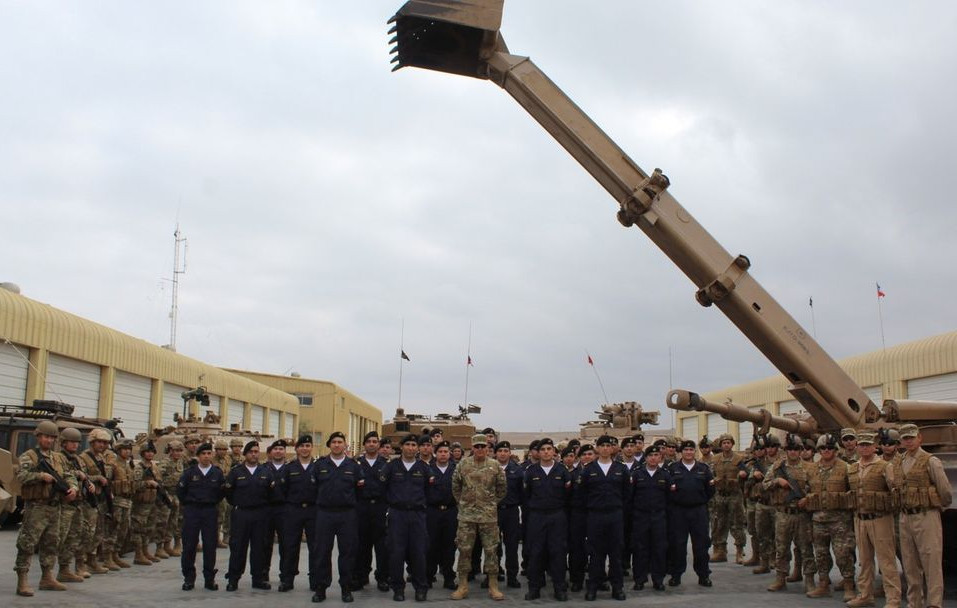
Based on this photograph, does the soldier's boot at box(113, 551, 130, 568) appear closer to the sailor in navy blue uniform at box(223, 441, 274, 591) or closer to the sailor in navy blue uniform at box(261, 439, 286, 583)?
the sailor in navy blue uniform at box(223, 441, 274, 591)

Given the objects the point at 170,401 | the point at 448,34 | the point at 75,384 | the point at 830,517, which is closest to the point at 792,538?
the point at 830,517

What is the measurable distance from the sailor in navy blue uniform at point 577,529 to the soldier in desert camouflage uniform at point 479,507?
85cm

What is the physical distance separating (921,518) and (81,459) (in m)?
9.04

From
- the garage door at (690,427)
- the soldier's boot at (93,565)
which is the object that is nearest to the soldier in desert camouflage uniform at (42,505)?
the soldier's boot at (93,565)

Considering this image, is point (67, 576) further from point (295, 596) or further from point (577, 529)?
point (577, 529)

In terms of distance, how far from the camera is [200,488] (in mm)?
9477

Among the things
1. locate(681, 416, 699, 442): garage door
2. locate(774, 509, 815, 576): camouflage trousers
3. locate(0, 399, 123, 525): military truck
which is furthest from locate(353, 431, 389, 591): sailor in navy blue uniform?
locate(681, 416, 699, 442): garage door

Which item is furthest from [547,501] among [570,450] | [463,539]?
[570,450]

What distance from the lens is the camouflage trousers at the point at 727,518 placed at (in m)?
12.0

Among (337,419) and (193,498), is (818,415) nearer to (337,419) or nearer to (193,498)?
(193,498)

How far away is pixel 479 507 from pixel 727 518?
16.7ft

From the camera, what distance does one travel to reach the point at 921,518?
763 cm

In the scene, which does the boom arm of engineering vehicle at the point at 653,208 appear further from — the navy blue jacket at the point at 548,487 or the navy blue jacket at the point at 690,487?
the navy blue jacket at the point at 548,487

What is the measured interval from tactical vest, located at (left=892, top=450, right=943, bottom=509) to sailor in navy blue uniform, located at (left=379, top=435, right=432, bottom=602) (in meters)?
4.69
